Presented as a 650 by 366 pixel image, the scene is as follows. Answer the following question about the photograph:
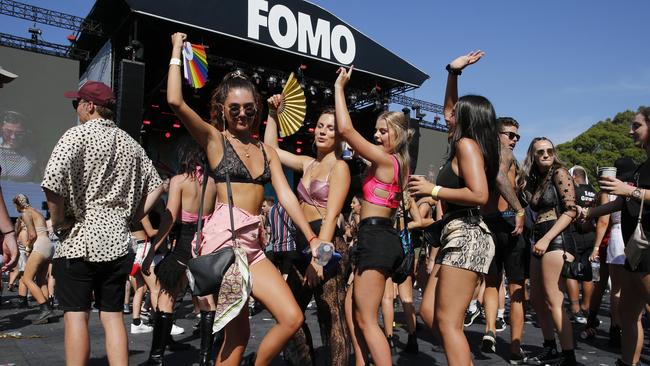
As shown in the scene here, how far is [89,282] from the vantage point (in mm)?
3018

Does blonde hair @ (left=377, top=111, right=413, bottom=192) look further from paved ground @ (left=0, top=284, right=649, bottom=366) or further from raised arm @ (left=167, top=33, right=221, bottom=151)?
paved ground @ (left=0, top=284, right=649, bottom=366)

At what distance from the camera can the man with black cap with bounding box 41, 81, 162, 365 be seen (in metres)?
2.92

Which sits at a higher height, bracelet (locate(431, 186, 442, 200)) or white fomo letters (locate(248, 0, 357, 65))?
white fomo letters (locate(248, 0, 357, 65))

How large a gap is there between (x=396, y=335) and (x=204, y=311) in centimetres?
263

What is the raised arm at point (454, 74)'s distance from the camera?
3.68 metres

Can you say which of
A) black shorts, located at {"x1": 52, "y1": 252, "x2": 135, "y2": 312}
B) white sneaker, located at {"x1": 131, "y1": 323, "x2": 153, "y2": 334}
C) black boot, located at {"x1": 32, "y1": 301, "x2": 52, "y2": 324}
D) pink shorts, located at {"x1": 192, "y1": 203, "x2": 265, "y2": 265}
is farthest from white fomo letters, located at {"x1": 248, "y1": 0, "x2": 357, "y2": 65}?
pink shorts, located at {"x1": 192, "y1": 203, "x2": 265, "y2": 265}

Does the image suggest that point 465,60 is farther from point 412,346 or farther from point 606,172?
point 412,346

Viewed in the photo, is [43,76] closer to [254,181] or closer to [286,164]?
[286,164]

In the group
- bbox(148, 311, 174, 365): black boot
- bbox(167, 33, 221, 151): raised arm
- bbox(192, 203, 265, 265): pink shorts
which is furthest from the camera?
bbox(148, 311, 174, 365): black boot

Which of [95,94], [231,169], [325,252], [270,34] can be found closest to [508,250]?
[325,252]

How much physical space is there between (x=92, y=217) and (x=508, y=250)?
3530mm

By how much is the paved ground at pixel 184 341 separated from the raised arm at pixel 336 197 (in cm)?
187

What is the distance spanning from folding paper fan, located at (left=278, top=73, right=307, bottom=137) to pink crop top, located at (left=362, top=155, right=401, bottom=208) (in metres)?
1.06

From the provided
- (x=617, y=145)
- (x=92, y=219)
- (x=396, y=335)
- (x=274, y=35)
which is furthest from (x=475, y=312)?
(x=617, y=145)
